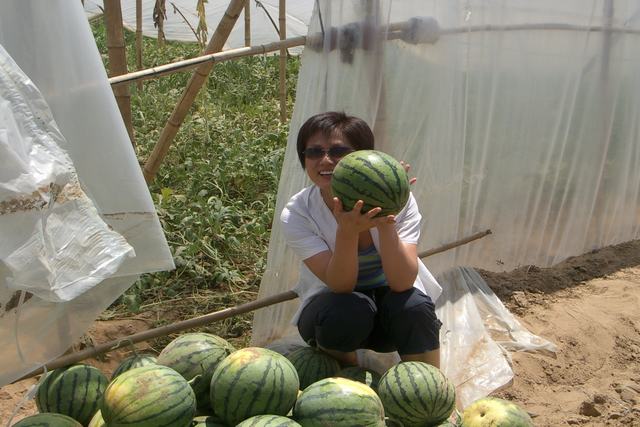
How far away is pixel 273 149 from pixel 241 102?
1.99 metres

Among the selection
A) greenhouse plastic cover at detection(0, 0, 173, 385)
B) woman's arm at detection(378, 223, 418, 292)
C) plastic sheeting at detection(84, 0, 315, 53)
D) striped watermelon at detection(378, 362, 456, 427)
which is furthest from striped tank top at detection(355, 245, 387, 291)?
plastic sheeting at detection(84, 0, 315, 53)

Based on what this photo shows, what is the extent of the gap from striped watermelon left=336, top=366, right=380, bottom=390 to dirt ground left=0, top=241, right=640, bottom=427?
33.9 inches

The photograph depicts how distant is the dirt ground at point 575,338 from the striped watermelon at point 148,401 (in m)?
0.79

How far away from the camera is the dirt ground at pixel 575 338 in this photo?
3.49 meters

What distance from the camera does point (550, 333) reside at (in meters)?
4.20

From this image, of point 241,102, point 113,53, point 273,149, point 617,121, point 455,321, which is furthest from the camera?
point 241,102

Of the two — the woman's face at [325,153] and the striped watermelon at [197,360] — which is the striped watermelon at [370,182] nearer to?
the woman's face at [325,153]

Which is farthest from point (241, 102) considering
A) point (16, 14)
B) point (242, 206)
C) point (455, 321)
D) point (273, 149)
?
point (16, 14)

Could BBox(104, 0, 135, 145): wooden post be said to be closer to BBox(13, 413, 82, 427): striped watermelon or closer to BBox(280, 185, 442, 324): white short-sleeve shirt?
BBox(280, 185, 442, 324): white short-sleeve shirt

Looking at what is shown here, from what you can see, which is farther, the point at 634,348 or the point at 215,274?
the point at 215,274

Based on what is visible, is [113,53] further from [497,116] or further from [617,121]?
[617,121]

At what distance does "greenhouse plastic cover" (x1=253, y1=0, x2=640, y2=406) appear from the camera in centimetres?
384

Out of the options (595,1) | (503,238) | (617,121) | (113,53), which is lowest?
(503,238)

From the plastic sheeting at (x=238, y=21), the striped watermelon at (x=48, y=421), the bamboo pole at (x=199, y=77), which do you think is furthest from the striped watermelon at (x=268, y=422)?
the plastic sheeting at (x=238, y=21)
